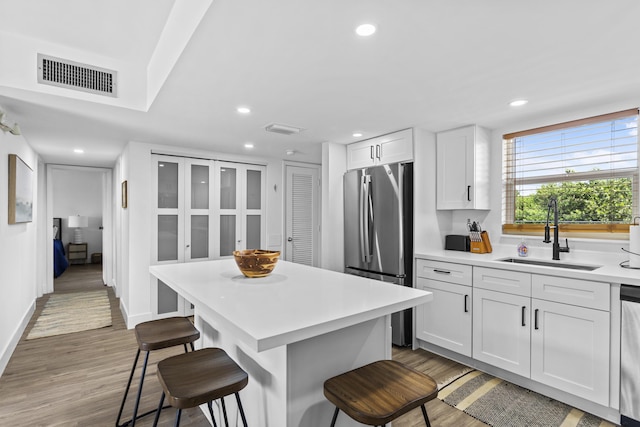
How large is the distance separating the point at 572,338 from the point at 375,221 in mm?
1813

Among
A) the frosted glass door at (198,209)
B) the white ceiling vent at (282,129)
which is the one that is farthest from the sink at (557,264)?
the frosted glass door at (198,209)

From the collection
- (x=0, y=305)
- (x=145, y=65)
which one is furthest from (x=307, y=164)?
(x=0, y=305)

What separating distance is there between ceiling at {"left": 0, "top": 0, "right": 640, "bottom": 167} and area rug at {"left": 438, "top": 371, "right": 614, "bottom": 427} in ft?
7.00

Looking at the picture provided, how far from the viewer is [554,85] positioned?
2.18m

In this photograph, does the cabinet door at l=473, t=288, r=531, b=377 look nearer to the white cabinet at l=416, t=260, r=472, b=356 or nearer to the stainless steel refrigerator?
the white cabinet at l=416, t=260, r=472, b=356

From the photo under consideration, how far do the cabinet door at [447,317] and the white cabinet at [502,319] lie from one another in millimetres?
79

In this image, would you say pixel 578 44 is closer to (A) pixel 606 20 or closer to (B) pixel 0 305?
(A) pixel 606 20

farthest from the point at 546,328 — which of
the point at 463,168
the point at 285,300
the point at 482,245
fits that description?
the point at 285,300

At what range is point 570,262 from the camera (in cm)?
269

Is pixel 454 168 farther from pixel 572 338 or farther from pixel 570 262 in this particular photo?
pixel 572 338

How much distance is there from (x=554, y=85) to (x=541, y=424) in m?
2.14

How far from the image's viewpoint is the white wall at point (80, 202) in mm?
8211

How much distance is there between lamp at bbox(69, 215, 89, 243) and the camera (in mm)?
7926

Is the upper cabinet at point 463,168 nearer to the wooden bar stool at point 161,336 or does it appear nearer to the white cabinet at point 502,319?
the white cabinet at point 502,319
